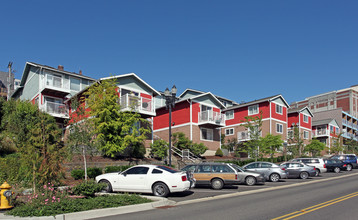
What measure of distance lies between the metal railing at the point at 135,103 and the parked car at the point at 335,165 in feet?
61.5

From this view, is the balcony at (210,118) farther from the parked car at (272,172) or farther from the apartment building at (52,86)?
the apartment building at (52,86)

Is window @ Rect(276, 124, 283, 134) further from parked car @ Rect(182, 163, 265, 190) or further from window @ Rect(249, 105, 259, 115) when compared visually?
parked car @ Rect(182, 163, 265, 190)

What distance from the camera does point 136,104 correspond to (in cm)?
2858

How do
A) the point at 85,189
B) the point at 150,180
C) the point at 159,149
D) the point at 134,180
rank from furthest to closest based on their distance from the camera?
the point at 159,149
the point at 134,180
the point at 150,180
the point at 85,189

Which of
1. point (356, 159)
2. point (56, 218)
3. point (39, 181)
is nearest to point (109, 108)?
point (39, 181)

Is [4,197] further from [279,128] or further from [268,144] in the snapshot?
[279,128]

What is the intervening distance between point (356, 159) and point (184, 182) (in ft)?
94.1

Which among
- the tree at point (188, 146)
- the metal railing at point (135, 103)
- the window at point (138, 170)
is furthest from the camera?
the tree at point (188, 146)

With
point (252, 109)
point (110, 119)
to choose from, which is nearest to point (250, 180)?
point (110, 119)

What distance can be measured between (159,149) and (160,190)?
1587 cm

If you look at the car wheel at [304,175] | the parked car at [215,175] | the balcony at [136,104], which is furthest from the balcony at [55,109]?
the car wheel at [304,175]

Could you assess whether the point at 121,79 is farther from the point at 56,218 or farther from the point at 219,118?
the point at 56,218

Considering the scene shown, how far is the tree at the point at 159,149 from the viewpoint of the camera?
30578mm

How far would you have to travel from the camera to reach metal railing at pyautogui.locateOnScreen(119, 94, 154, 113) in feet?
94.0
